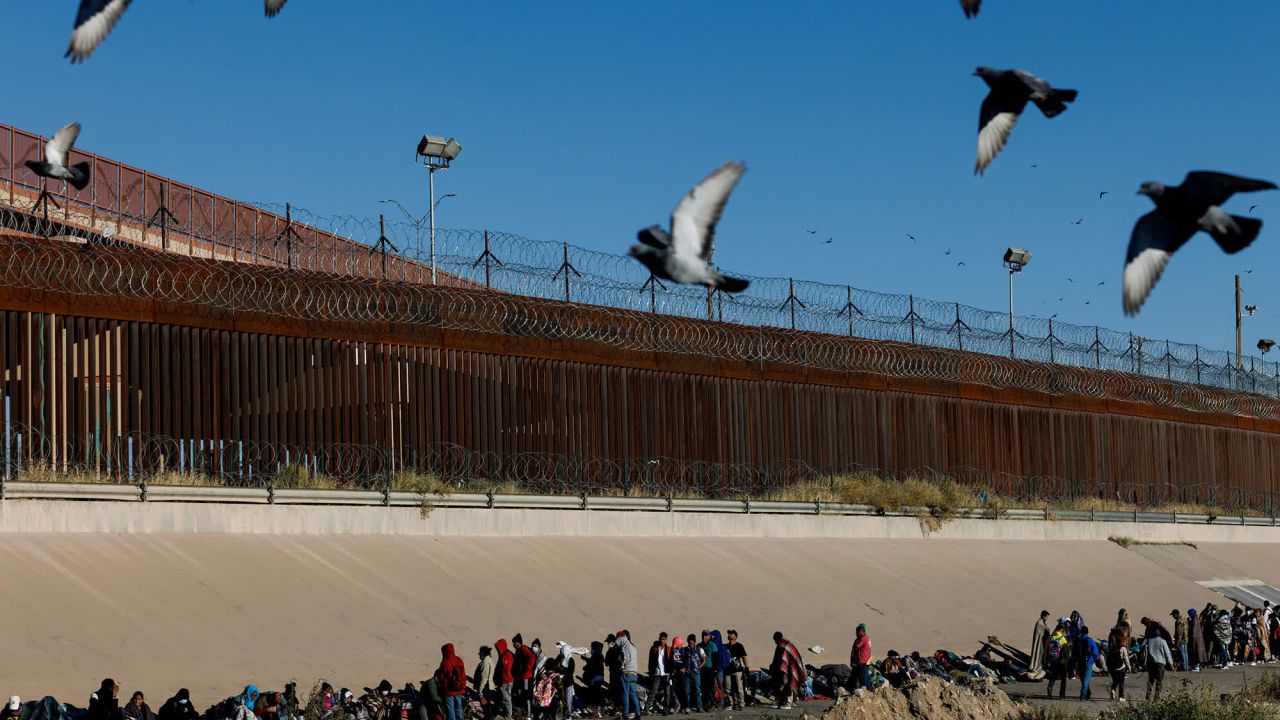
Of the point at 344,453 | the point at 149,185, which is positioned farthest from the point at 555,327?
the point at 149,185

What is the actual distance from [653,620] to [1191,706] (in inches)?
318

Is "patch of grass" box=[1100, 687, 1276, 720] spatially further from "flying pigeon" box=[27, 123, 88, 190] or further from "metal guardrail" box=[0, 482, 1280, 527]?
"flying pigeon" box=[27, 123, 88, 190]

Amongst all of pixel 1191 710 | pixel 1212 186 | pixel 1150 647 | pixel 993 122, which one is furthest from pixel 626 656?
pixel 1212 186

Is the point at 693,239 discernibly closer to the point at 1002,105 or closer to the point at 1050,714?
the point at 1002,105

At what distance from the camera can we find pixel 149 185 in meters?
30.7

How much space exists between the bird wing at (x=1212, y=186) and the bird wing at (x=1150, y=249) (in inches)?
10.4

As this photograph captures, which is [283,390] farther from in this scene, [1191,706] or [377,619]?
[1191,706]

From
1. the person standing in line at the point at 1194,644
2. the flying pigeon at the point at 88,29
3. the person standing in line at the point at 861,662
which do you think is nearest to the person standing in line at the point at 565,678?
the person standing in line at the point at 861,662

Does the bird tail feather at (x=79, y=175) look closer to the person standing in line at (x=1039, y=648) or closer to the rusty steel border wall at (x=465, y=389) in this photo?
the rusty steel border wall at (x=465, y=389)

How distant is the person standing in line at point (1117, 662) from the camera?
72.2ft

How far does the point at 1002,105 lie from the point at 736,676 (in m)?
10.3

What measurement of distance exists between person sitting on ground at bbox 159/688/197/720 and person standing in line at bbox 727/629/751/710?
6821 millimetres

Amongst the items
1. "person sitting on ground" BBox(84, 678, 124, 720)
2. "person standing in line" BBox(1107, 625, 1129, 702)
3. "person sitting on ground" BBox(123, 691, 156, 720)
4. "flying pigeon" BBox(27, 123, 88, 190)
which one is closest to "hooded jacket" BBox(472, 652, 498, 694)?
"person sitting on ground" BBox(123, 691, 156, 720)

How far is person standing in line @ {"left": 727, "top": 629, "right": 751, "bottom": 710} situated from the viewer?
2105 cm
